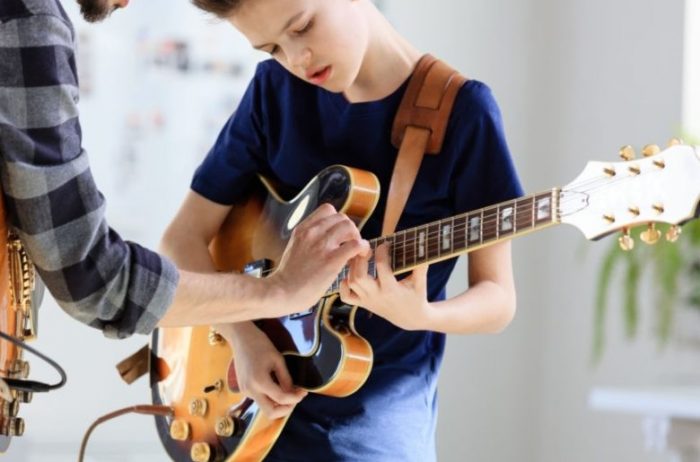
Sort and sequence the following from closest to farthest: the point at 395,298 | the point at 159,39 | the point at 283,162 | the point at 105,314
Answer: the point at 105,314
the point at 395,298
the point at 283,162
the point at 159,39

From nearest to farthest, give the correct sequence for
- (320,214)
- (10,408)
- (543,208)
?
(10,408), (543,208), (320,214)

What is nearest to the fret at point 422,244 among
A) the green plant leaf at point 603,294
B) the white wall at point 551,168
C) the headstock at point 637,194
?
the headstock at point 637,194

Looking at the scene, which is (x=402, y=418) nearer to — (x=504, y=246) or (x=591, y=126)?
(x=504, y=246)

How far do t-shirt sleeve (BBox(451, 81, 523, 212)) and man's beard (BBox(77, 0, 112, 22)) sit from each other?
0.49 meters

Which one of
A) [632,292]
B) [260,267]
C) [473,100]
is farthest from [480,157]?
[632,292]

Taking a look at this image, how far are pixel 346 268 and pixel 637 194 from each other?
0.45 m

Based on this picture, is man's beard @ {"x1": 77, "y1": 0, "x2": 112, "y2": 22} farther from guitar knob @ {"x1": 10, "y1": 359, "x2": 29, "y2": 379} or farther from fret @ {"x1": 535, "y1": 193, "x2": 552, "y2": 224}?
fret @ {"x1": 535, "y1": 193, "x2": 552, "y2": 224}

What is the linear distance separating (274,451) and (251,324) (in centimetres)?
19

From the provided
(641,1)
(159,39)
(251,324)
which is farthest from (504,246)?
(641,1)

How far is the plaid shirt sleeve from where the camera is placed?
41.0 inches

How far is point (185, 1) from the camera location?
112 inches

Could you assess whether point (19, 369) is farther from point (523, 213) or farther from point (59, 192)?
point (523, 213)

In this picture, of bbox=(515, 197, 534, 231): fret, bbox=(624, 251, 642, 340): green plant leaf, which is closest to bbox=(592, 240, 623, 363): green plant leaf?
bbox=(624, 251, 642, 340): green plant leaf

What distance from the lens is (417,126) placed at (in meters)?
1.52
